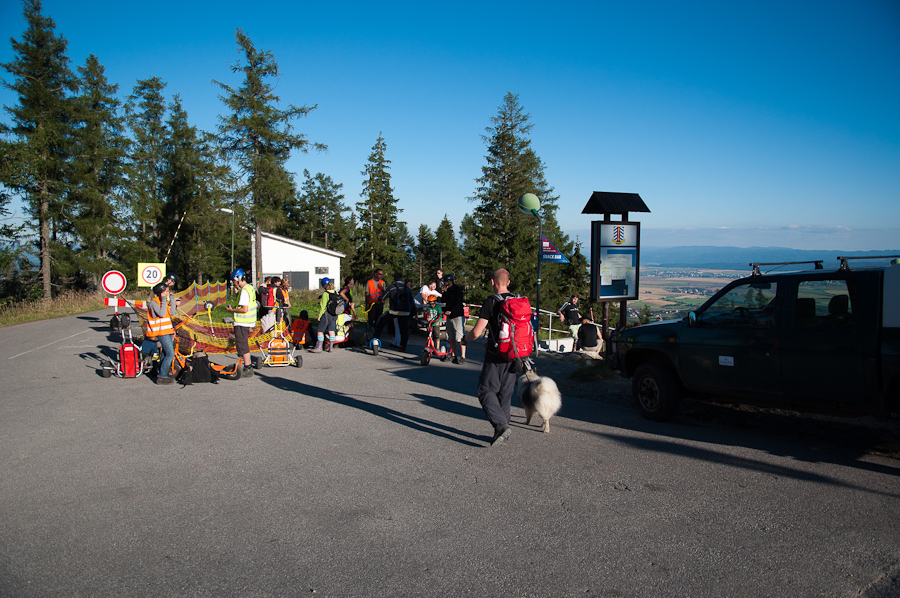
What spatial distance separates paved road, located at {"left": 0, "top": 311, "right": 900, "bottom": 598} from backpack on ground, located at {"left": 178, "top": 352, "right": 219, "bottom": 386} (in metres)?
1.87

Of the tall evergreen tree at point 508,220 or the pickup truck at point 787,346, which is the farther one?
the tall evergreen tree at point 508,220

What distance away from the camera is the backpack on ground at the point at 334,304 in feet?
45.0

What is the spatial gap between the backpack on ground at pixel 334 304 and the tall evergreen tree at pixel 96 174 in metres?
28.3

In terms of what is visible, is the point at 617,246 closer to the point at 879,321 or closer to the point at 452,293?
the point at 452,293

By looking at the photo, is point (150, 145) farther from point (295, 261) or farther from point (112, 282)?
point (112, 282)

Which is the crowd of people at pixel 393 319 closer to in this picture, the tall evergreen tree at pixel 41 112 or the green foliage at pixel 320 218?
the tall evergreen tree at pixel 41 112

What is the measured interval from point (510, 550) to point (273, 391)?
648cm

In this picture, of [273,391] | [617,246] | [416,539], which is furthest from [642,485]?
[617,246]

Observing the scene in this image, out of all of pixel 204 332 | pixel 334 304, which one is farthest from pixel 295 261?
pixel 334 304

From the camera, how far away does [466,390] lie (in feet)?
30.6

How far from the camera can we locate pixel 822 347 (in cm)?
562

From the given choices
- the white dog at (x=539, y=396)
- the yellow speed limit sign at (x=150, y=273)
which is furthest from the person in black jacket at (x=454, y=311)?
the yellow speed limit sign at (x=150, y=273)

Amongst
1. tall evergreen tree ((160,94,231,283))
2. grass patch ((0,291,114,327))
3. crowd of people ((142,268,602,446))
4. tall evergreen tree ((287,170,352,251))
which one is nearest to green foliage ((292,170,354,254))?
tall evergreen tree ((287,170,352,251))

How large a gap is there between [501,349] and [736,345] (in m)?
2.82
